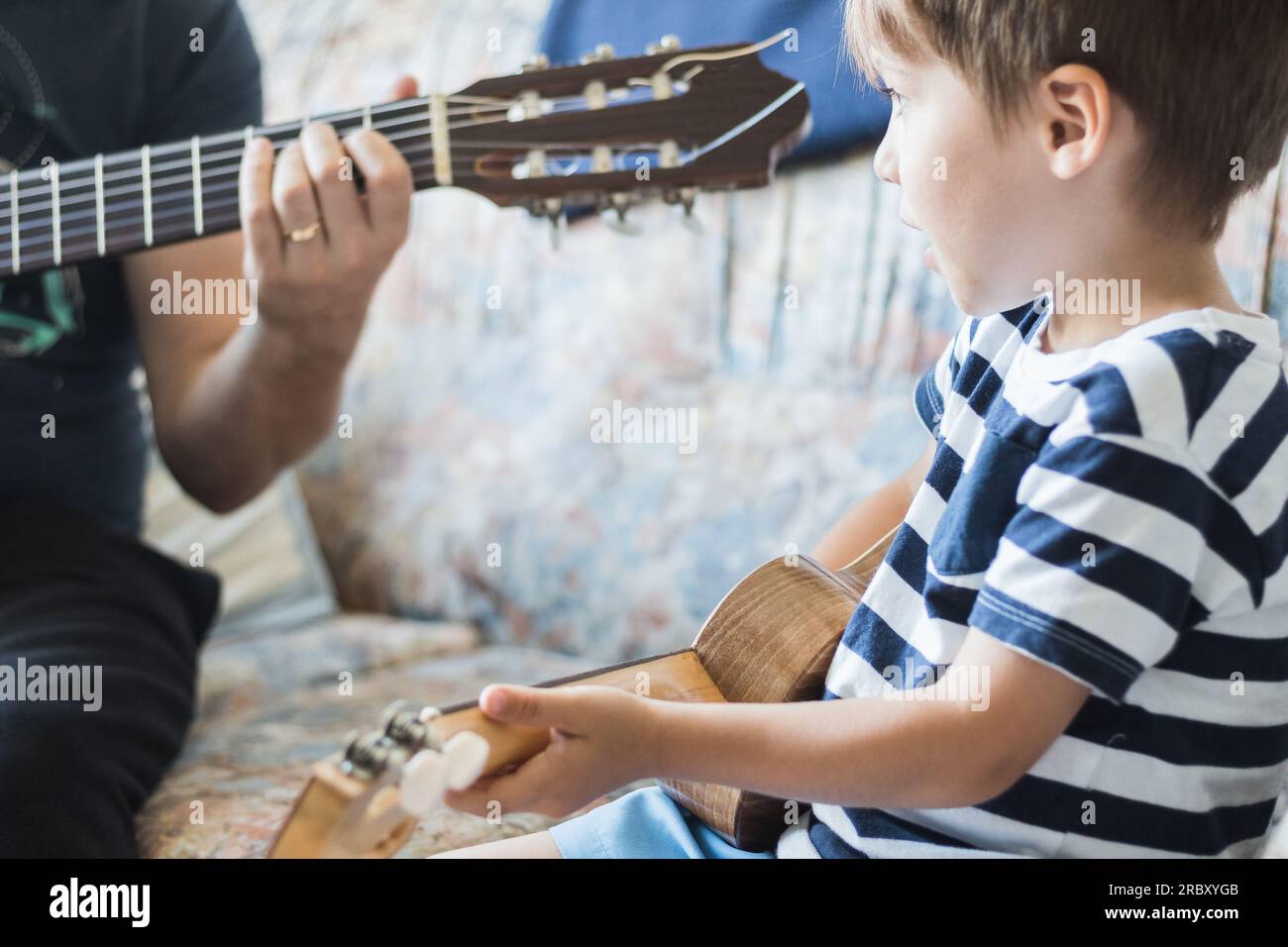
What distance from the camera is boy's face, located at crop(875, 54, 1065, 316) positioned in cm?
62

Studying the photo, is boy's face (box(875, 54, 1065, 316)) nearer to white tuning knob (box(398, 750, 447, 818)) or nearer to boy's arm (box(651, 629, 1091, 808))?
boy's arm (box(651, 629, 1091, 808))

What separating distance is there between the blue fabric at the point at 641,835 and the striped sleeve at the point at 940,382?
0.29 m

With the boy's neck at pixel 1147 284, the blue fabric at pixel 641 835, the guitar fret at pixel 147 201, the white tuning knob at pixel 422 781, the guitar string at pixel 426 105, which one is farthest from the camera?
the guitar fret at pixel 147 201

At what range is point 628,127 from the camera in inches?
34.0

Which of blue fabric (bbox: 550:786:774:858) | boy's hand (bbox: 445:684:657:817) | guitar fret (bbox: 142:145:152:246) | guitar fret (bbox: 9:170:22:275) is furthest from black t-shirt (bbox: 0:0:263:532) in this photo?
boy's hand (bbox: 445:684:657:817)

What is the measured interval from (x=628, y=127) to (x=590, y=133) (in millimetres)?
29

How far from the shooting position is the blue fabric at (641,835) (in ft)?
2.39

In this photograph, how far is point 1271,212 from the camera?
38.4 inches

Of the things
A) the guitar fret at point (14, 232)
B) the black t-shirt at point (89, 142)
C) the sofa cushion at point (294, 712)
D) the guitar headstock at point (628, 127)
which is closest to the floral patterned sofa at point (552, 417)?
the sofa cushion at point (294, 712)

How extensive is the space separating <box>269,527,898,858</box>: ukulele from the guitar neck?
0.40 m

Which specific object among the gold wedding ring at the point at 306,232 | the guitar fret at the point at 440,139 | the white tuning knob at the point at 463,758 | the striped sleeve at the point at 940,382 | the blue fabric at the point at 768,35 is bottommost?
the white tuning knob at the point at 463,758

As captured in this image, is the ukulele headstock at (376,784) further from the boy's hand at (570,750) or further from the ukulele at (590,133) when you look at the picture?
the ukulele at (590,133)
